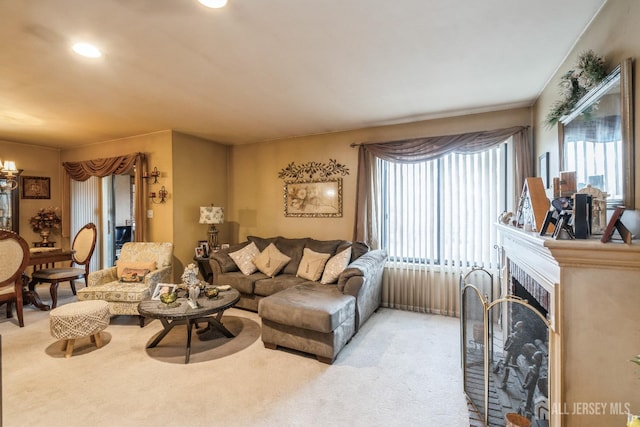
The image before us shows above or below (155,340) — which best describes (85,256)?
above

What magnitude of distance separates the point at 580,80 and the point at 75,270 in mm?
6410

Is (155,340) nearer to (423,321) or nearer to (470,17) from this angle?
(423,321)

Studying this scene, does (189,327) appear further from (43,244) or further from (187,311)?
(43,244)

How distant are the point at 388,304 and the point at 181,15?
3994mm

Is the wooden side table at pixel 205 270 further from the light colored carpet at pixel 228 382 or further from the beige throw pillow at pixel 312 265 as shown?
the beige throw pillow at pixel 312 265

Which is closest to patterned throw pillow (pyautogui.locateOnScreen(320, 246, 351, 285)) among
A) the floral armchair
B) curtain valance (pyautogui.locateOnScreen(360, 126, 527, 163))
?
curtain valance (pyautogui.locateOnScreen(360, 126, 527, 163))

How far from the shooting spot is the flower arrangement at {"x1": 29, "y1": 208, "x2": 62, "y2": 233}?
5.45 m

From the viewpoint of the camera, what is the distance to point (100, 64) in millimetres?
2393

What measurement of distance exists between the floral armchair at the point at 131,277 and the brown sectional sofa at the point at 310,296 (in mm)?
698

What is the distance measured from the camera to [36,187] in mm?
5500

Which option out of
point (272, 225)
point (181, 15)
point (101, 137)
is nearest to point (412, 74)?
point (181, 15)

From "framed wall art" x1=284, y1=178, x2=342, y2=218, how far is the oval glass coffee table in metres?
2.00

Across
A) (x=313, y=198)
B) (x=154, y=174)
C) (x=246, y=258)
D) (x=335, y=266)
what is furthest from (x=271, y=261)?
(x=154, y=174)

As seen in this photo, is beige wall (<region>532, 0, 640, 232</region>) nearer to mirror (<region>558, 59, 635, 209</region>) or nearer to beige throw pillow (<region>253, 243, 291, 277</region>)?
mirror (<region>558, 59, 635, 209</region>)
